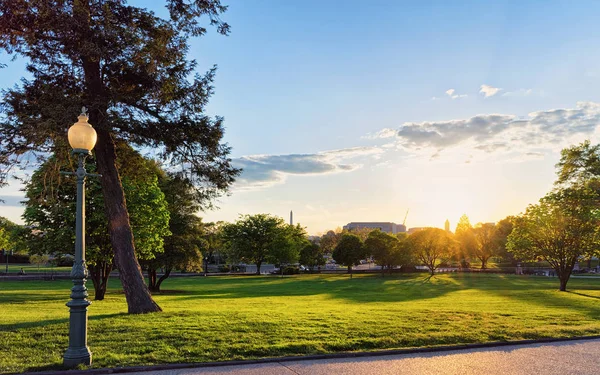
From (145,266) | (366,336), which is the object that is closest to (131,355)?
(366,336)

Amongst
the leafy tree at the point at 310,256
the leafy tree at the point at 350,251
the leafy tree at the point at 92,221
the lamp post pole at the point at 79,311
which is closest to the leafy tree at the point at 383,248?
the leafy tree at the point at 350,251

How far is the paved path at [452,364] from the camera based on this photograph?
25.1ft

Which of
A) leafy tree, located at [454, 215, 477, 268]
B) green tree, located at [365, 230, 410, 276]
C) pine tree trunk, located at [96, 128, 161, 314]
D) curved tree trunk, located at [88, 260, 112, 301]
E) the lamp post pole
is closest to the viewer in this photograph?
the lamp post pole

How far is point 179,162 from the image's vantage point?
16.0m

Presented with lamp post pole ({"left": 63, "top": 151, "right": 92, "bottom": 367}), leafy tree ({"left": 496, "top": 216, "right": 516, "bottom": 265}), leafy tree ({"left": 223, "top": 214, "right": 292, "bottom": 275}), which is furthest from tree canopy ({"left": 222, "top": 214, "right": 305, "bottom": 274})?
lamp post pole ({"left": 63, "top": 151, "right": 92, "bottom": 367})

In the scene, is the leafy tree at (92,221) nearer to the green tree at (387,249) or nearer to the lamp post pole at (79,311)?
the lamp post pole at (79,311)

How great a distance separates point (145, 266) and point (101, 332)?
94.2ft

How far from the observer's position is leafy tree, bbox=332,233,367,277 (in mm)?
64312

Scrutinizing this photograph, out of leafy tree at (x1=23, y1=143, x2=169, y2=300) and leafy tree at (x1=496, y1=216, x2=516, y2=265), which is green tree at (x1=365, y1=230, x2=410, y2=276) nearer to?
leafy tree at (x1=496, y1=216, x2=516, y2=265)

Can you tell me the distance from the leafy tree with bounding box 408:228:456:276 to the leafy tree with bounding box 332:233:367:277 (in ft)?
28.0

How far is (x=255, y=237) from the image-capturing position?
6838cm

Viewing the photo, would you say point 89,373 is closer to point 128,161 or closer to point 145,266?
point 128,161

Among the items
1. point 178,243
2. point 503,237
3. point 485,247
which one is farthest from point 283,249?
point 503,237

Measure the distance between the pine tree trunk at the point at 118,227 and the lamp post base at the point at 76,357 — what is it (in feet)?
20.0
